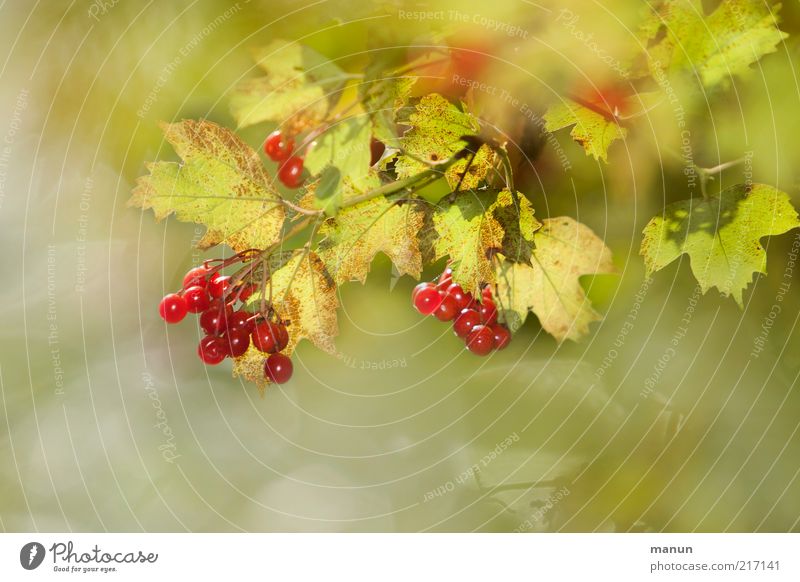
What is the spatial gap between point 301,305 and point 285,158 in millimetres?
118

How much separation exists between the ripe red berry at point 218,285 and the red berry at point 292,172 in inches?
3.5

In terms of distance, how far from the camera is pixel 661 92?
21.6 inches

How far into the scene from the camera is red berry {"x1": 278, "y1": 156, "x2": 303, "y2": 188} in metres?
0.55

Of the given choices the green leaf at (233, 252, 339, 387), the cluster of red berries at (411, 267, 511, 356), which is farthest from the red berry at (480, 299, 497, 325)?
the green leaf at (233, 252, 339, 387)

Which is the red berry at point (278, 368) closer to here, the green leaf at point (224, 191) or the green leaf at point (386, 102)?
the green leaf at point (224, 191)

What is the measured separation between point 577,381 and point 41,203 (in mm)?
472

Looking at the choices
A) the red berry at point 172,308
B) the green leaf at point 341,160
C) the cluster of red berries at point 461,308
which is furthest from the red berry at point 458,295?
the red berry at point 172,308

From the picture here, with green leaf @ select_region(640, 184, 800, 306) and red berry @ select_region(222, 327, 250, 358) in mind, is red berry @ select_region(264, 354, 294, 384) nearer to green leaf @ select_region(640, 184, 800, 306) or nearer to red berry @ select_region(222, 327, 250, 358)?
red berry @ select_region(222, 327, 250, 358)

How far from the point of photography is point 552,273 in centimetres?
57

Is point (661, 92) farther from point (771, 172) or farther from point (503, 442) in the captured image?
point (503, 442)

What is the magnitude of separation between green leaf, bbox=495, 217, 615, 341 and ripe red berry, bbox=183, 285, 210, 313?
235mm
